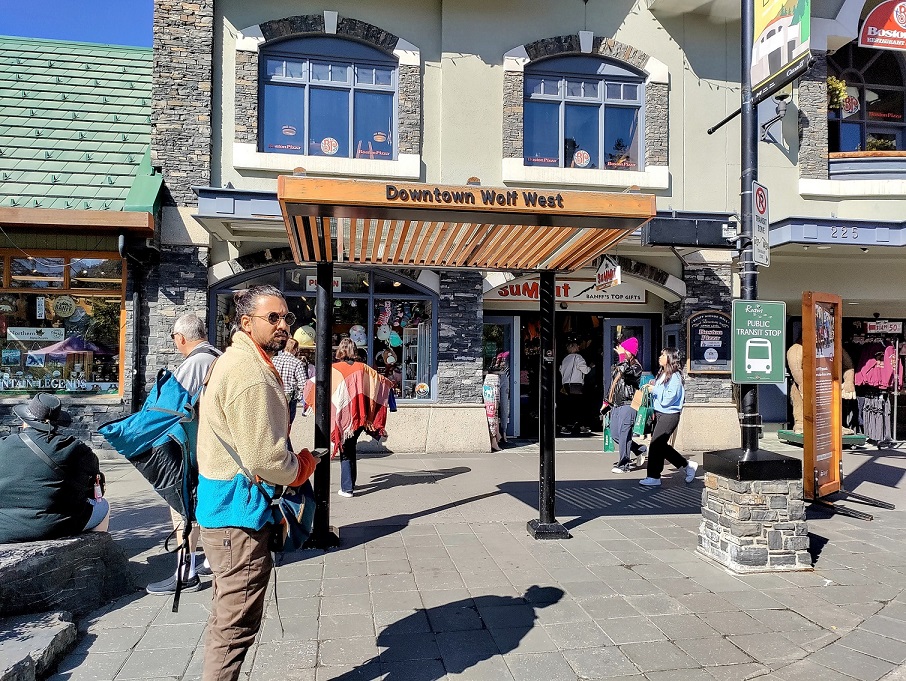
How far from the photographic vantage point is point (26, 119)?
981 cm

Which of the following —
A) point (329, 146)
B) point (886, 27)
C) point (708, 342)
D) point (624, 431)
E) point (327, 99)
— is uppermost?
point (886, 27)

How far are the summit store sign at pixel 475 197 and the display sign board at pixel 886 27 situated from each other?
413 inches

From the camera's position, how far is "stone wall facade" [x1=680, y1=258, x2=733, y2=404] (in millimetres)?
10766

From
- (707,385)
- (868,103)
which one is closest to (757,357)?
(707,385)

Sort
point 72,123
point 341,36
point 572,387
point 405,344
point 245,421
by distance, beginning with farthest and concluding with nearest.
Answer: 1. point 572,387
2. point 405,344
3. point 72,123
4. point 341,36
5. point 245,421

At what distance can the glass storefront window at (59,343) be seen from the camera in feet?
29.7

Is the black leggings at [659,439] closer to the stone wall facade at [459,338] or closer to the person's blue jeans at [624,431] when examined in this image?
the person's blue jeans at [624,431]

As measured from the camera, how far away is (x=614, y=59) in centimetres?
1048

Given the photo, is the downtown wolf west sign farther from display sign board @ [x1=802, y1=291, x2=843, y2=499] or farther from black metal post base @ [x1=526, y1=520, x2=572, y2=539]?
black metal post base @ [x1=526, y1=520, x2=572, y2=539]

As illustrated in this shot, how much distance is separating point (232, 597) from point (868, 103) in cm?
1416

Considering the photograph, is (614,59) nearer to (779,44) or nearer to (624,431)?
(779,44)

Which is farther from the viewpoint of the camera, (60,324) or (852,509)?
(60,324)

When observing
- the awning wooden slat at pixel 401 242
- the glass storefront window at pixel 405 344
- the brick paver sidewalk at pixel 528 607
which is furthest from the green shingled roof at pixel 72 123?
the brick paver sidewalk at pixel 528 607

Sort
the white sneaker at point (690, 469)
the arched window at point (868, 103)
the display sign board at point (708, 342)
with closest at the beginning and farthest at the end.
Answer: the white sneaker at point (690, 469)
the display sign board at point (708, 342)
the arched window at point (868, 103)
